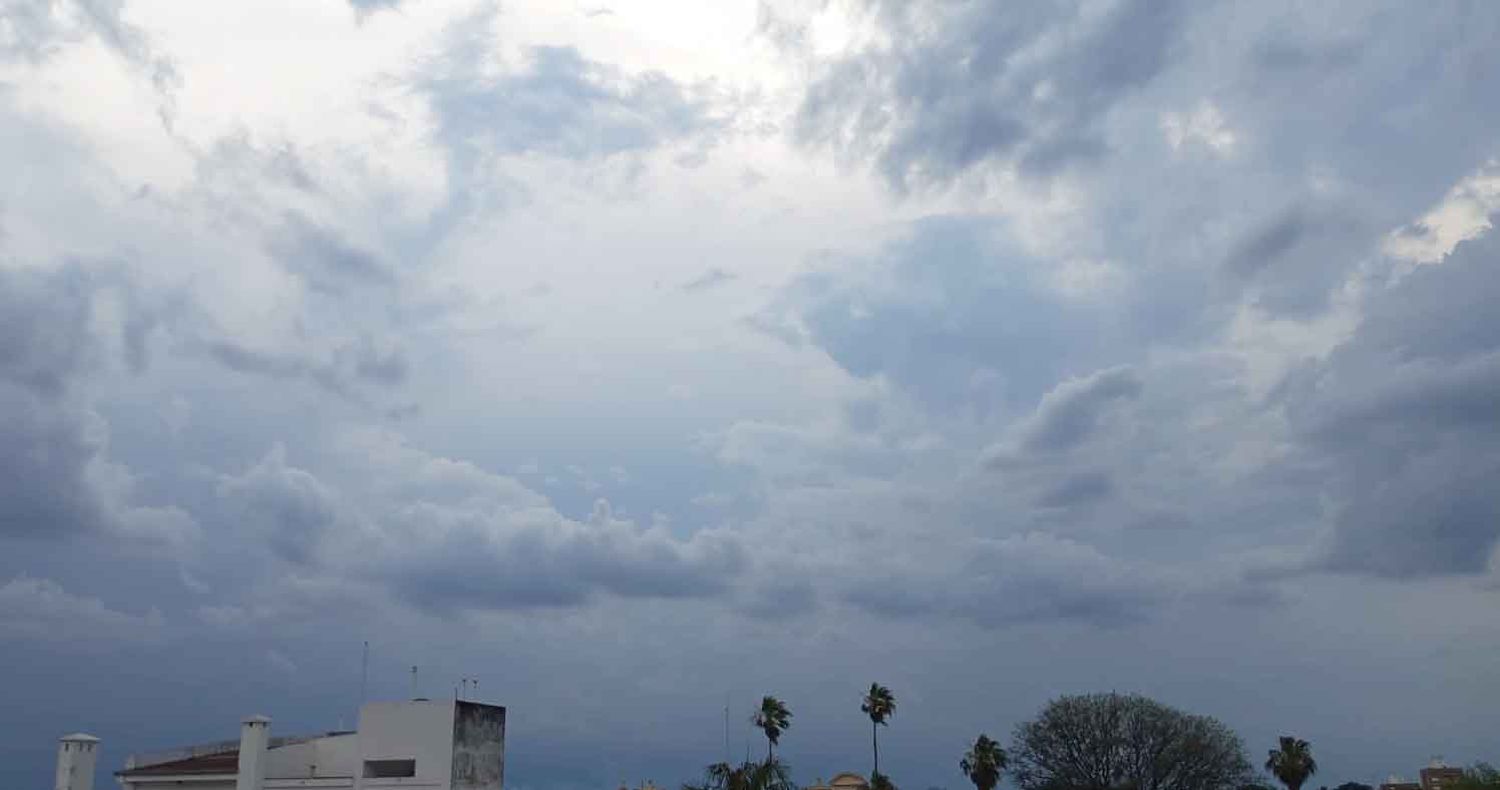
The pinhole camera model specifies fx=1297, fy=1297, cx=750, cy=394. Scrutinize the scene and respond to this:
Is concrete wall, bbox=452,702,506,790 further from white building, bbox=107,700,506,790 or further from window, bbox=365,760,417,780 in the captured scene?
window, bbox=365,760,417,780

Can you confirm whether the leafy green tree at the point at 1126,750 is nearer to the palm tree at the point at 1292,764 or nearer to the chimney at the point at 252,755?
the palm tree at the point at 1292,764

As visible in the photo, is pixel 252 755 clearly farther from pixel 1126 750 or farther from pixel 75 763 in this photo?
pixel 1126 750

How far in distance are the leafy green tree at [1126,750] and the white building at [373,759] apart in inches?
2385

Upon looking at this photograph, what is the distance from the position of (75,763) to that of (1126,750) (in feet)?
266

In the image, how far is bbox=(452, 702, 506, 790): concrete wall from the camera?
6569cm

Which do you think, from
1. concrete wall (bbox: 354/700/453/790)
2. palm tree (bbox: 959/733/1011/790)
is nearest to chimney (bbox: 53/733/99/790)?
concrete wall (bbox: 354/700/453/790)

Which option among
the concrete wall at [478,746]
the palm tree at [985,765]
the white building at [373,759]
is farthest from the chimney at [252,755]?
the palm tree at [985,765]

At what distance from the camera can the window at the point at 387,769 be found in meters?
66.1

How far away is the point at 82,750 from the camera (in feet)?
221

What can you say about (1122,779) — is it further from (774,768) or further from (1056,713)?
(774,768)

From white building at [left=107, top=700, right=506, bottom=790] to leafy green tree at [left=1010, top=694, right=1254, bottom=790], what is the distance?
60.6 m

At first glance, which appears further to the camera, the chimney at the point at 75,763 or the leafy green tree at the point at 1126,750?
the leafy green tree at the point at 1126,750

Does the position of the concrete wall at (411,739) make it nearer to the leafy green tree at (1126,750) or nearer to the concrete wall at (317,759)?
the concrete wall at (317,759)

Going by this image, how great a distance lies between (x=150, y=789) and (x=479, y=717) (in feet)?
56.9
